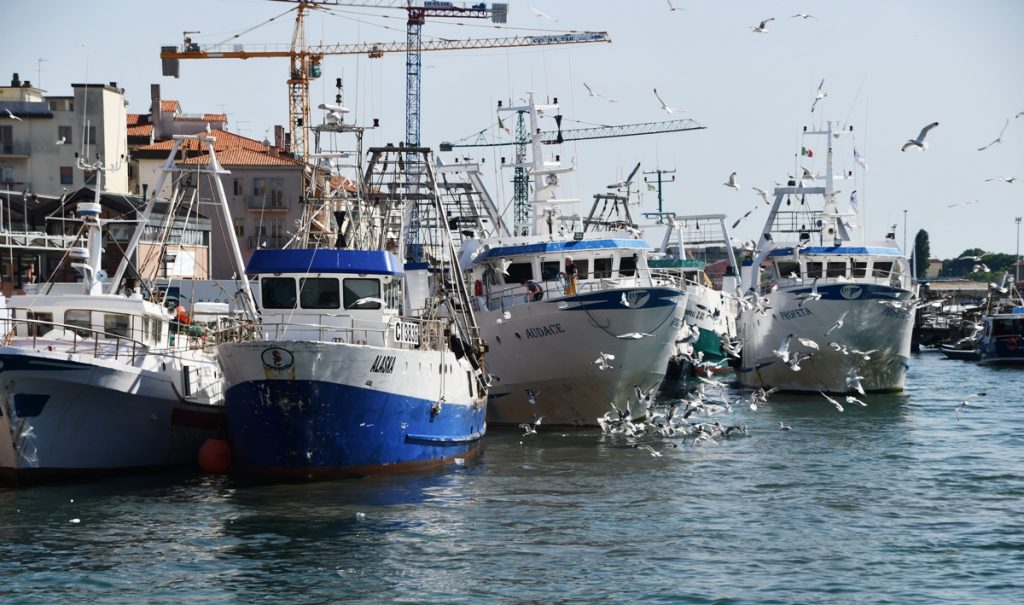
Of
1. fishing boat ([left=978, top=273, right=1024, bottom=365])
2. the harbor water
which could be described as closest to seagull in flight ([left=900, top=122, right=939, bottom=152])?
the harbor water

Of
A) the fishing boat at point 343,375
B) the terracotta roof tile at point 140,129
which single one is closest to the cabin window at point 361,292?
the fishing boat at point 343,375

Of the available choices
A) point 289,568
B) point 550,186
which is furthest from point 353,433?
point 550,186

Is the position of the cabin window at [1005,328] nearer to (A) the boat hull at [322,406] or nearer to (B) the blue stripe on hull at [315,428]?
(A) the boat hull at [322,406]

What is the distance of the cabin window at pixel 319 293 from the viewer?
101 ft

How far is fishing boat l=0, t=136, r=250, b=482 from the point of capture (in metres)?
28.8

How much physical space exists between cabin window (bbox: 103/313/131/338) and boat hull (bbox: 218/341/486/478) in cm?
376

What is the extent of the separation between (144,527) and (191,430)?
Result: 7.55 meters

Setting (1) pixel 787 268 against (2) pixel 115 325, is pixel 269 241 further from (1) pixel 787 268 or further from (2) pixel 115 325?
(2) pixel 115 325

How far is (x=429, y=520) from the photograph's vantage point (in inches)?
1005

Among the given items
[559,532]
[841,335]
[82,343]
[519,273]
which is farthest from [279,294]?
[841,335]

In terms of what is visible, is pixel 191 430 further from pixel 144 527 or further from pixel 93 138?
pixel 93 138

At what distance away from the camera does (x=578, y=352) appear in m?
39.8

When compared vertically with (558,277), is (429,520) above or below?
below

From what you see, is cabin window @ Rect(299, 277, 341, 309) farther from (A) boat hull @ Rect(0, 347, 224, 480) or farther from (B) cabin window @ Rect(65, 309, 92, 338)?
(B) cabin window @ Rect(65, 309, 92, 338)
